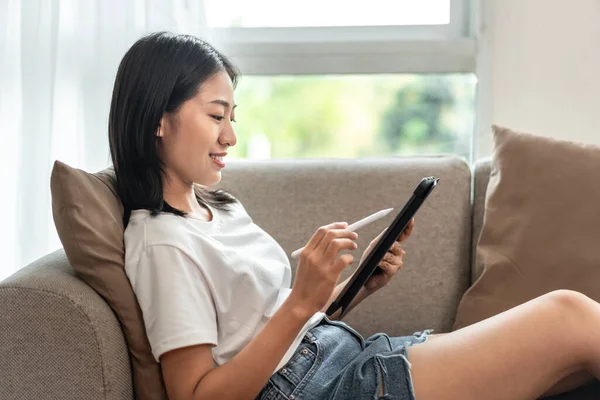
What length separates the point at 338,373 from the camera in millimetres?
1299

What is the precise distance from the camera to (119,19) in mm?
2146

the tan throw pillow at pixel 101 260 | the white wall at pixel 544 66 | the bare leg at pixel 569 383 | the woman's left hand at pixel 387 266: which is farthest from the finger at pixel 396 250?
the white wall at pixel 544 66

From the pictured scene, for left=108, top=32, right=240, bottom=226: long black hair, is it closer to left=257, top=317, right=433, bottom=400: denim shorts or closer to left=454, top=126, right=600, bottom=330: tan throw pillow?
left=257, top=317, right=433, bottom=400: denim shorts

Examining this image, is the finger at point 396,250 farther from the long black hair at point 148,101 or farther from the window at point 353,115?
the window at point 353,115

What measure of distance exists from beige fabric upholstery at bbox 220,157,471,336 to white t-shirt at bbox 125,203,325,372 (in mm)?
437

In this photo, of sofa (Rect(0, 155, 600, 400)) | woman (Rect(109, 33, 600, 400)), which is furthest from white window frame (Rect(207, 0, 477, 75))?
woman (Rect(109, 33, 600, 400))

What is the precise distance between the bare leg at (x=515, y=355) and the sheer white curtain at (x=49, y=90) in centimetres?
123

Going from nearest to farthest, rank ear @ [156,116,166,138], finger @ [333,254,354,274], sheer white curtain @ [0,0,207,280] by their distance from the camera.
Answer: finger @ [333,254,354,274]
ear @ [156,116,166,138]
sheer white curtain @ [0,0,207,280]

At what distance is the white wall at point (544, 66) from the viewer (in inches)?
88.2

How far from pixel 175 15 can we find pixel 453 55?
839mm

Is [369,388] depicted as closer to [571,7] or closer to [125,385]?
[125,385]

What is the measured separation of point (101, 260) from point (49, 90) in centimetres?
100

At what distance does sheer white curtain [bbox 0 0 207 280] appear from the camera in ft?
6.87

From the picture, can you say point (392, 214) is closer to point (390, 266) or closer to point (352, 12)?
point (390, 266)
